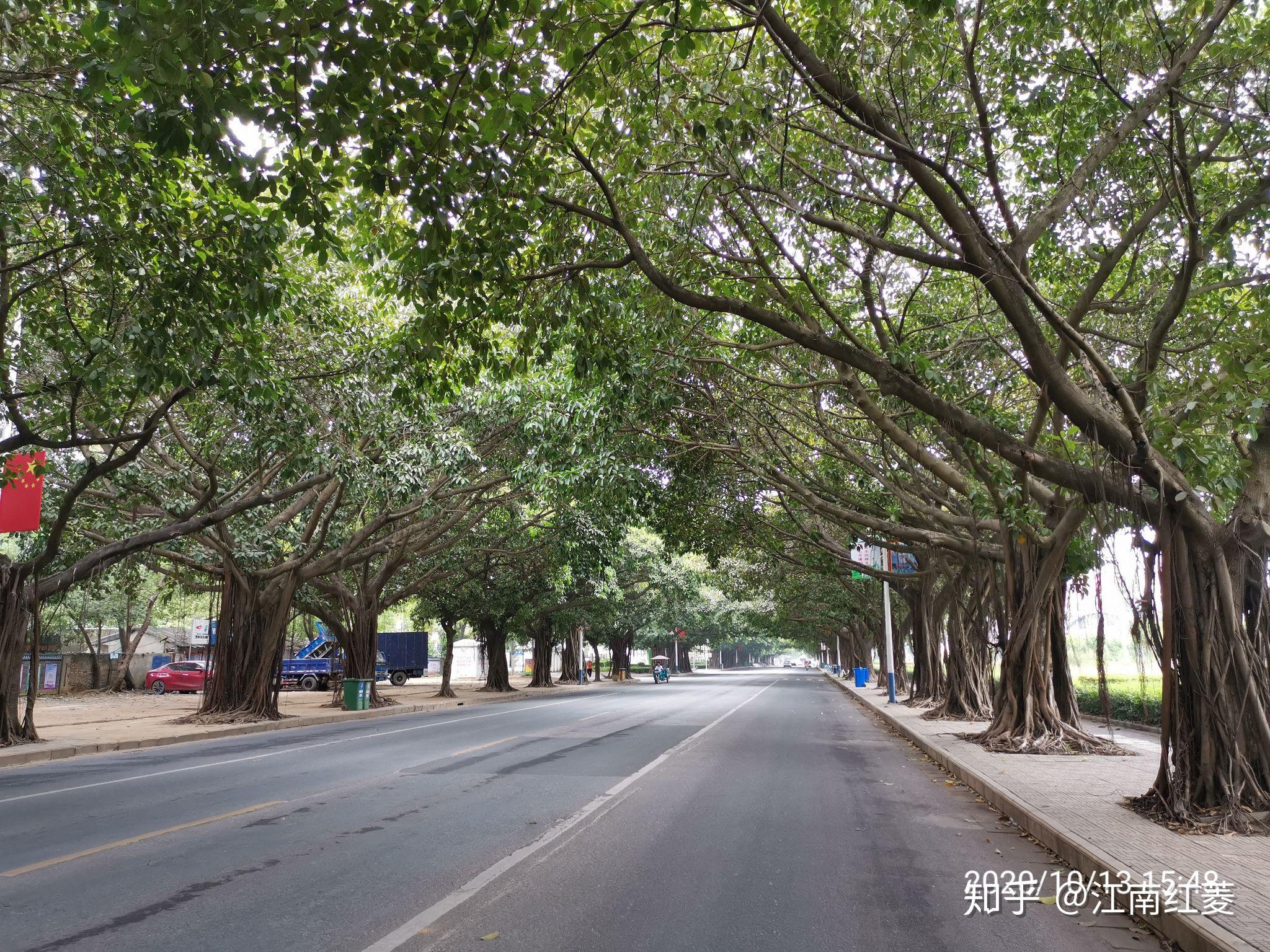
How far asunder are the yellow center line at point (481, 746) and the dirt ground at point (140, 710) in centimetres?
662

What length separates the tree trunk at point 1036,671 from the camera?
41.6 ft

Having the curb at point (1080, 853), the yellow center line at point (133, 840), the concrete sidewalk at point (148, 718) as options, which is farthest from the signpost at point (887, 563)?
the yellow center line at point (133, 840)

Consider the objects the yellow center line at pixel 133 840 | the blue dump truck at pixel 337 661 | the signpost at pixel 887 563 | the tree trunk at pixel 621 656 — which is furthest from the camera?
the tree trunk at pixel 621 656

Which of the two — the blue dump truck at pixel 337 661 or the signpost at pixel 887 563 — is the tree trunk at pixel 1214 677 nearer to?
the signpost at pixel 887 563

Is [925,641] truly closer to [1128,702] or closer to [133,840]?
[1128,702]

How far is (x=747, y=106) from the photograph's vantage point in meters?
7.30

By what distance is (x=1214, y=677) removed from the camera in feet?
23.7

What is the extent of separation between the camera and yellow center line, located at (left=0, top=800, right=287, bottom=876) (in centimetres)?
606

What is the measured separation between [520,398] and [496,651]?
24670 millimetres

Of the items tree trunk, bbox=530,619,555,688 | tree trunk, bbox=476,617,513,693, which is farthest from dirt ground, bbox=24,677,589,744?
tree trunk, bbox=530,619,555,688

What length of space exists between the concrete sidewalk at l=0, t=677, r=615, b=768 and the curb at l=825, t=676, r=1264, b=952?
14001 mm

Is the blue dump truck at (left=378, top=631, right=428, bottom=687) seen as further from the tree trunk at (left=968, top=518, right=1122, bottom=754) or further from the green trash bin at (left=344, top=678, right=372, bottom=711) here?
the tree trunk at (left=968, top=518, right=1122, bottom=754)

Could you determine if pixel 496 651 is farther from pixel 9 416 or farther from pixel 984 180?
pixel 984 180

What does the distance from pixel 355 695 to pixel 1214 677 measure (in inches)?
888
